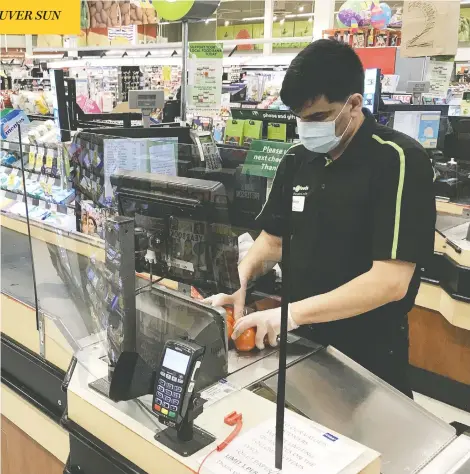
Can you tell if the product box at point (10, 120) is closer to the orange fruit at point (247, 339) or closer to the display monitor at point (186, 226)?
the display monitor at point (186, 226)

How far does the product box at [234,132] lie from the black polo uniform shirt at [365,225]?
220cm

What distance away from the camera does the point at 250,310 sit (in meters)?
1.85

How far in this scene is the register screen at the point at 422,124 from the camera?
451cm

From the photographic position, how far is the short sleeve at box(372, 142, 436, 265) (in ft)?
5.54

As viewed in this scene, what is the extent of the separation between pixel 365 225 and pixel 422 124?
9.87ft

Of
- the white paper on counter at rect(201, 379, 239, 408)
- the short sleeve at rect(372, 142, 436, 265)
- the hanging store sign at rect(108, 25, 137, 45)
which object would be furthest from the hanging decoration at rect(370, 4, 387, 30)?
the white paper on counter at rect(201, 379, 239, 408)

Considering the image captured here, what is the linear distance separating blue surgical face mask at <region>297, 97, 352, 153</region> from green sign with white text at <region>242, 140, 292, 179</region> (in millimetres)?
83

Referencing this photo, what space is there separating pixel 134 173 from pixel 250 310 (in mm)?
566

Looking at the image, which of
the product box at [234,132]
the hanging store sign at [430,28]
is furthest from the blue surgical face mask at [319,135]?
the product box at [234,132]

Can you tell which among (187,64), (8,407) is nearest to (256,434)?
(8,407)

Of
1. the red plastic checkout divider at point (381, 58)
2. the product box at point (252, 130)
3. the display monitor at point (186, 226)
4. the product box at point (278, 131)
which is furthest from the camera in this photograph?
the red plastic checkout divider at point (381, 58)

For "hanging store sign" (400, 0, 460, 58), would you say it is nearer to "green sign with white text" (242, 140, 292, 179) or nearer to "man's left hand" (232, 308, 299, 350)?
"green sign with white text" (242, 140, 292, 179)

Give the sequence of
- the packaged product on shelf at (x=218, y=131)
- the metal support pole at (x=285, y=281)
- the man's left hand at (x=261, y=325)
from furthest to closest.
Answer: the packaged product on shelf at (x=218, y=131), the man's left hand at (x=261, y=325), the metal support pole at (x=285, y=281)

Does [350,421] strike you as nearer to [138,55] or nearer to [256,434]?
[256,434]
